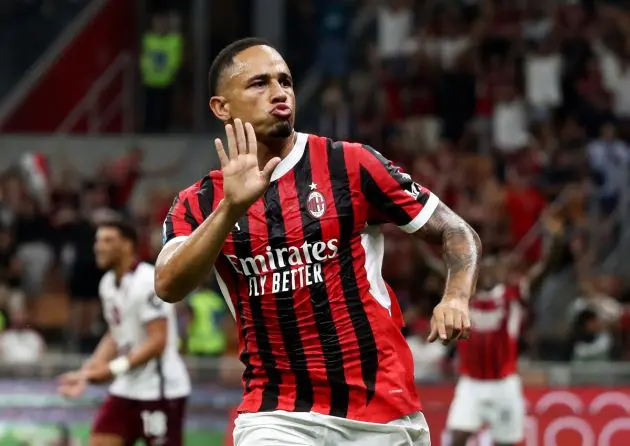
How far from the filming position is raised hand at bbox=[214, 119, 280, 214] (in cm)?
441

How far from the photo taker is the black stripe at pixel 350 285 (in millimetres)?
4969

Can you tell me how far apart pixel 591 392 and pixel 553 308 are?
237 cm

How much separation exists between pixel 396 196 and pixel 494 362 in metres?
6.21

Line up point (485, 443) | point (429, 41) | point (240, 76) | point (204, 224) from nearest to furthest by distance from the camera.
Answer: point (204, 224) → point (240, 76) → point (485, 443) → point (429, 41)

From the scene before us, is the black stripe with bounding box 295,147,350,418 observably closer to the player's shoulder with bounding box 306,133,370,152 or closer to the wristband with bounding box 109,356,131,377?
the player's shoulder with bounding box 306,133,370,152

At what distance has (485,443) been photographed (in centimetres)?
1201

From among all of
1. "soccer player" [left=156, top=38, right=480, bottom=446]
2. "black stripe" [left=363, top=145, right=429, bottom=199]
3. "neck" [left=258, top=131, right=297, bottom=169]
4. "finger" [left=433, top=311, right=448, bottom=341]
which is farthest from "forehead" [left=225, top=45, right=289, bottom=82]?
"finger" [left=433, top=311, right=448, bottom=341]

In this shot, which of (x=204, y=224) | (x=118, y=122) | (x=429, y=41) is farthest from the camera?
(x=118, y=122)

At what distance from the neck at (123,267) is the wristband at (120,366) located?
638 millimetres

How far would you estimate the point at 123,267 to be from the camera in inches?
349

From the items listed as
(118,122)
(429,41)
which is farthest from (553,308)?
(118,122)

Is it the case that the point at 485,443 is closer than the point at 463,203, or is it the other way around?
the point at 485,443

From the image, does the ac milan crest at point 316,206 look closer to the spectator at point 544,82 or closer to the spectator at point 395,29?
the spectator at point 544,82

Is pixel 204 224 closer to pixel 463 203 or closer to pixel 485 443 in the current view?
pixel 485 443
